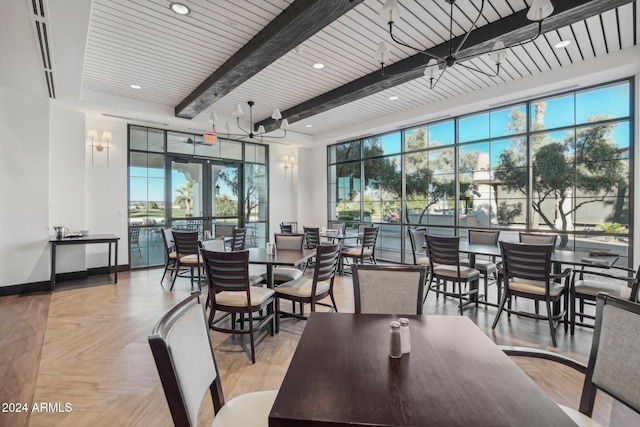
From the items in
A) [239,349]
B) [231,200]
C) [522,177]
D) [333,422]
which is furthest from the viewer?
[231,200]

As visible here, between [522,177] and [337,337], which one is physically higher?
[522,177]

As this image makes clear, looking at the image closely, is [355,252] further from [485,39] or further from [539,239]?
[485,39]

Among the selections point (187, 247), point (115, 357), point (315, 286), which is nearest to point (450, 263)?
point (315, 286)

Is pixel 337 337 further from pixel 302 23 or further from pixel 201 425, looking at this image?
pixel 302 23

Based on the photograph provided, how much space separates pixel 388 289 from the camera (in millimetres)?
2105

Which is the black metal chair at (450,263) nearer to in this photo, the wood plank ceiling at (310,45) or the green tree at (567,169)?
the green tree at (567,169)

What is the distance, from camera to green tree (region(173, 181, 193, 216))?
720 cm

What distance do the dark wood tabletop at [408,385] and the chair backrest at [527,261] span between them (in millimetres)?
2186

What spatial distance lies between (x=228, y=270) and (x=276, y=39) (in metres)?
2.48

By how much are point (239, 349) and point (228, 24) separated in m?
3.39

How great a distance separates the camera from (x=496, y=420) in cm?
91

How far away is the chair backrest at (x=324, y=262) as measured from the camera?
10.5 ft

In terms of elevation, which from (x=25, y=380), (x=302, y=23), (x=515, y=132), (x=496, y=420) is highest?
(x=302, y=23)

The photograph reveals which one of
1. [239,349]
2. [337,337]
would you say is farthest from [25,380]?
[337,337]
